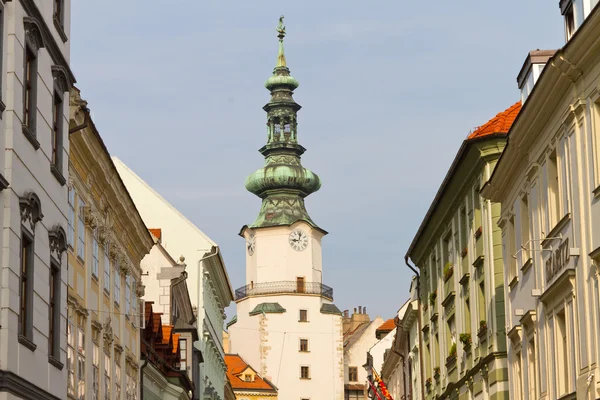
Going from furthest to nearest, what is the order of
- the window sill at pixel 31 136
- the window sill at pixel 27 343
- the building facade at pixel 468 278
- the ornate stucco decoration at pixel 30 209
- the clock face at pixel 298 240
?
the clock face at pixel 298 240, the building facade at pixel 468 278, the window sill at pixel 31 136, the ornate stucco decoration at pixel 30 209, the window sill at pixel 27 343

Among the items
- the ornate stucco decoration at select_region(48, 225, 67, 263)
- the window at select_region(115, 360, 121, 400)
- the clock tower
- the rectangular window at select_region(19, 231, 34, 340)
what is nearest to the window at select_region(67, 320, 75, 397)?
the ornate stucco decoration at select_region(48, 225, 67, 263)

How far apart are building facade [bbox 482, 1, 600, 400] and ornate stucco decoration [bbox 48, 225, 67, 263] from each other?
317 inches

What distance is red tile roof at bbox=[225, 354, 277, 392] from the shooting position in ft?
357

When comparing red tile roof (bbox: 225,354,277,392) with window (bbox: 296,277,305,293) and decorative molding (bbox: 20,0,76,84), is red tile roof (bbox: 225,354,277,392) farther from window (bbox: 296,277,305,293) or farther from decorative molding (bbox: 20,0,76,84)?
decorative molding (bbox: 20,0,76,84)

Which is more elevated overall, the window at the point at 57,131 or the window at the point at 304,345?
the window at the point at 304,345

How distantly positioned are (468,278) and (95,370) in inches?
374

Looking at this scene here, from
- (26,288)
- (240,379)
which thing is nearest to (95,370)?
(26,288)

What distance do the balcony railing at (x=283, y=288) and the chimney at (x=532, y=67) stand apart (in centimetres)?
8913

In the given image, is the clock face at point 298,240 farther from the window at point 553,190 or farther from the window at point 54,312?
the window at point 54,312

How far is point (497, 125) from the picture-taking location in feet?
98.8

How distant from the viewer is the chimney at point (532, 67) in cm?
2434

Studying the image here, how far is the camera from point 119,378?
108ft

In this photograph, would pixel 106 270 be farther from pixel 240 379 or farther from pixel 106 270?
pixel 240 379

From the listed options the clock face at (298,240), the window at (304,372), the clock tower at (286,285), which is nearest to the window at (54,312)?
the clock tower at (286,285)
